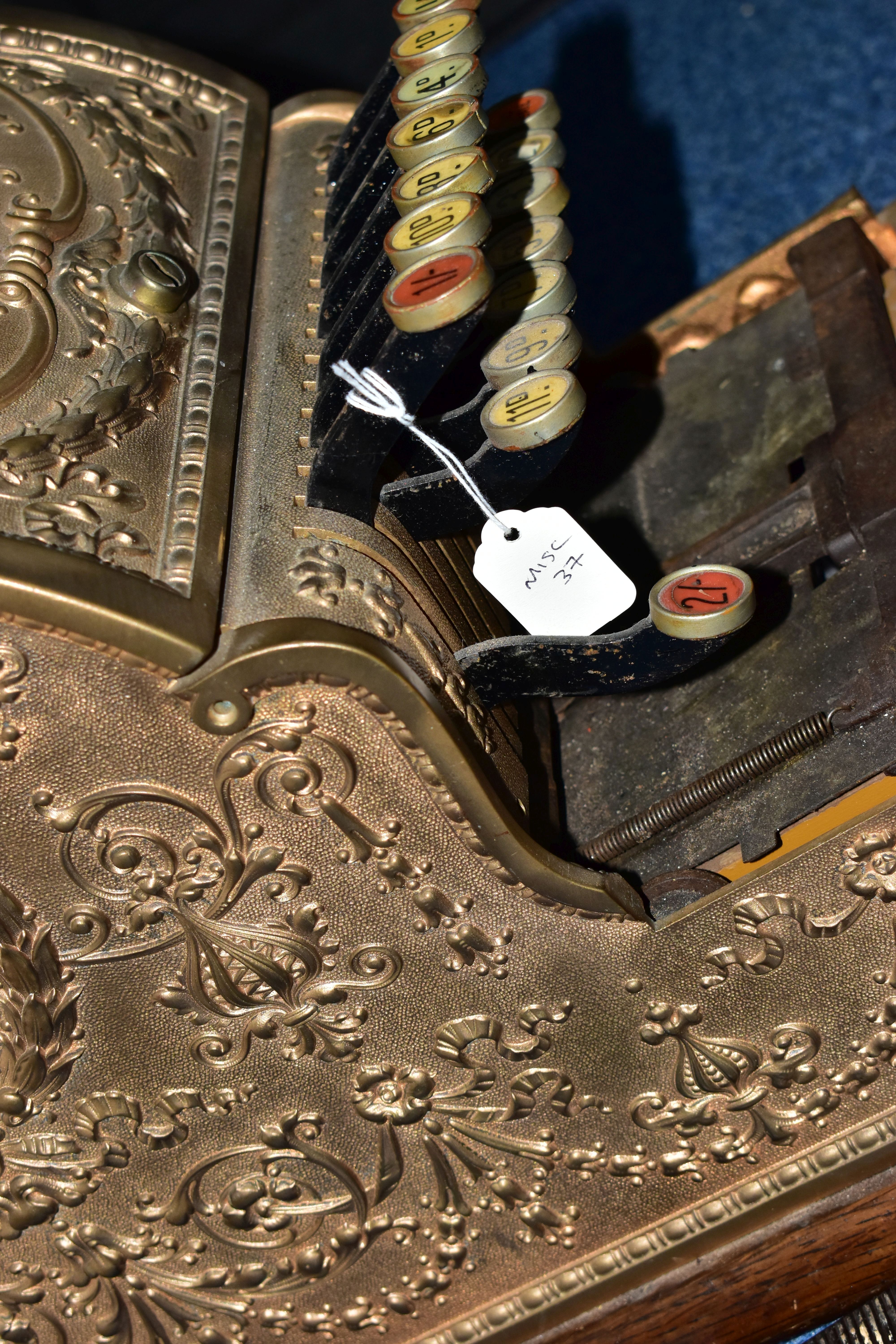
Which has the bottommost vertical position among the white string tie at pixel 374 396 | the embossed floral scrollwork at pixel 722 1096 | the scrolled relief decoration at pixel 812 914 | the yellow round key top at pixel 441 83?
the embossed floral scrollwork at pixel 722 1096

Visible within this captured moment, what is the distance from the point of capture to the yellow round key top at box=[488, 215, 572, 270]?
3.50ft

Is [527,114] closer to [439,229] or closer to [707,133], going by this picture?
[439,229]

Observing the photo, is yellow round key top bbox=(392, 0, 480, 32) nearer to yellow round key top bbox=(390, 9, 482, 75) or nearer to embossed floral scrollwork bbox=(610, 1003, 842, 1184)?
yellow round key top bbox=(390, 9, 482, 75)

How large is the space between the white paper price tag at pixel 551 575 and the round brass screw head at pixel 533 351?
0.35ft

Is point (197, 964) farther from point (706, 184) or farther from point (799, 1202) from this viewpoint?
point (706, 184)

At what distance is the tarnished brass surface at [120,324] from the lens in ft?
2.75

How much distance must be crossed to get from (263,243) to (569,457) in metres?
0.47

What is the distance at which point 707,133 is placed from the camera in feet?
7.84

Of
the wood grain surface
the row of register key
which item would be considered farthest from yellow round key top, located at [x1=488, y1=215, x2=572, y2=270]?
the wood grain surface

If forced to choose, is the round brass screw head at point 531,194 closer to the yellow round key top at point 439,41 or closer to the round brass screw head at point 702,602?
the yellow round key top at point 439,41

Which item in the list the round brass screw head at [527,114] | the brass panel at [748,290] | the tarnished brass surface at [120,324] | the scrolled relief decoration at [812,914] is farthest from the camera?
the brass panel at [748,290]

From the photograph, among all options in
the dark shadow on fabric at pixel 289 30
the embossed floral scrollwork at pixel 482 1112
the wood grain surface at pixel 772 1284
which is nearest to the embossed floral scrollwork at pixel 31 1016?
the embossed floral scrollwork at pixel 482 1112

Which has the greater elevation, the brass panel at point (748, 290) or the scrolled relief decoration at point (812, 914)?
the brass panel at point (748, 290)

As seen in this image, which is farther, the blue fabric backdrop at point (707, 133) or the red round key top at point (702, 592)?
the blue fabric backdrop at point (707, 133)
